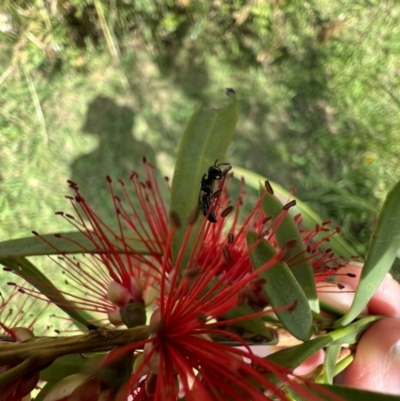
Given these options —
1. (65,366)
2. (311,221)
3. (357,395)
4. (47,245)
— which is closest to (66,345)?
(65,366)

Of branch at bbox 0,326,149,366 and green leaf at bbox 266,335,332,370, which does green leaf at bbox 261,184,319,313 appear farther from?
branch at bbox 0,326,149,366

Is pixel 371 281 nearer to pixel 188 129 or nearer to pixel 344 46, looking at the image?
pixel 188 129

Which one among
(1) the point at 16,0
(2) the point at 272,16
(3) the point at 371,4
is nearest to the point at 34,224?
(1) the point at 16,0

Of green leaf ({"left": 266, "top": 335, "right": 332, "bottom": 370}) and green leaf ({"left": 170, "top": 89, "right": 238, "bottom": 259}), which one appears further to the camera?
green leaf ({"left": 170, "top": 89, "right": 238, "bottom": 259})

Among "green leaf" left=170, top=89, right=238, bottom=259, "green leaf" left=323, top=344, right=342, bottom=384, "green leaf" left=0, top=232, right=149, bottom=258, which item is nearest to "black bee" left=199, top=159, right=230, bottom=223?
"green leaf" left=170, top=89, right=238, bottom=259

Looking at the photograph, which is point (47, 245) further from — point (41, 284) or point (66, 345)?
point (66, 345)

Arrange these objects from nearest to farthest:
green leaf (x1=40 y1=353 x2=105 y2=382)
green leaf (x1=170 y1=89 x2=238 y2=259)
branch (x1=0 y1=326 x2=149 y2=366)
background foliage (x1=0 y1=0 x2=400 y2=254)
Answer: branch (x1=0 y1=326 x2=149 y2=366), green leaf (x1=40 y1=353 x2=105 y2=382), green leaf (x1=170 y1=89 x2=238 y2=259), background foliage (x1=0 y1=0 x2=400 y2=254)

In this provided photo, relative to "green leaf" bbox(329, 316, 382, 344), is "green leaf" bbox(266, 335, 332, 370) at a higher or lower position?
higher
